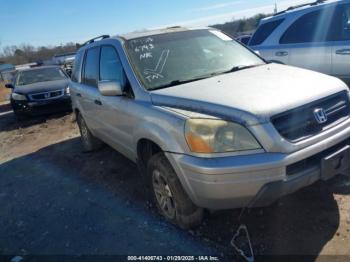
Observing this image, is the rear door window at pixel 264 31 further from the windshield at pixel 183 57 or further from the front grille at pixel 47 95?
the front grille at pixel 47 95

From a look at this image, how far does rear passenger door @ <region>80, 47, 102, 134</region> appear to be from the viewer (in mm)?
4895

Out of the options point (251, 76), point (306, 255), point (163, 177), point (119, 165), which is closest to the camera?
point (306, 255)

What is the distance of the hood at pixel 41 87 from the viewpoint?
33.3ft

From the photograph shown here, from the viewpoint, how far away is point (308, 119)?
9.41 ft

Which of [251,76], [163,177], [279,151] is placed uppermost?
[251,76]

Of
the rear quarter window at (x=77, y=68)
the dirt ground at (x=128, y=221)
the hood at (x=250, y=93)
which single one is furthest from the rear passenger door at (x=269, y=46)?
the rear quarter window at (x=77, y=68)

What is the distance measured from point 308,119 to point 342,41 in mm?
3680

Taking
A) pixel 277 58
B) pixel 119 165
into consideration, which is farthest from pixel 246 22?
pixel 119 165

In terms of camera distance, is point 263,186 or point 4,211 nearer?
point 263,186

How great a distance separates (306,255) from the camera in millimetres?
2834

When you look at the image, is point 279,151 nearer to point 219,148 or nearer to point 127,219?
point 219,148

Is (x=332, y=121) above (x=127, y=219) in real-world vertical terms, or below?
above

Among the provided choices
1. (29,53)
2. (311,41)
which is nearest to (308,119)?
(311,41)

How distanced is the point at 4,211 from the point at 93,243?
5.85 feet
